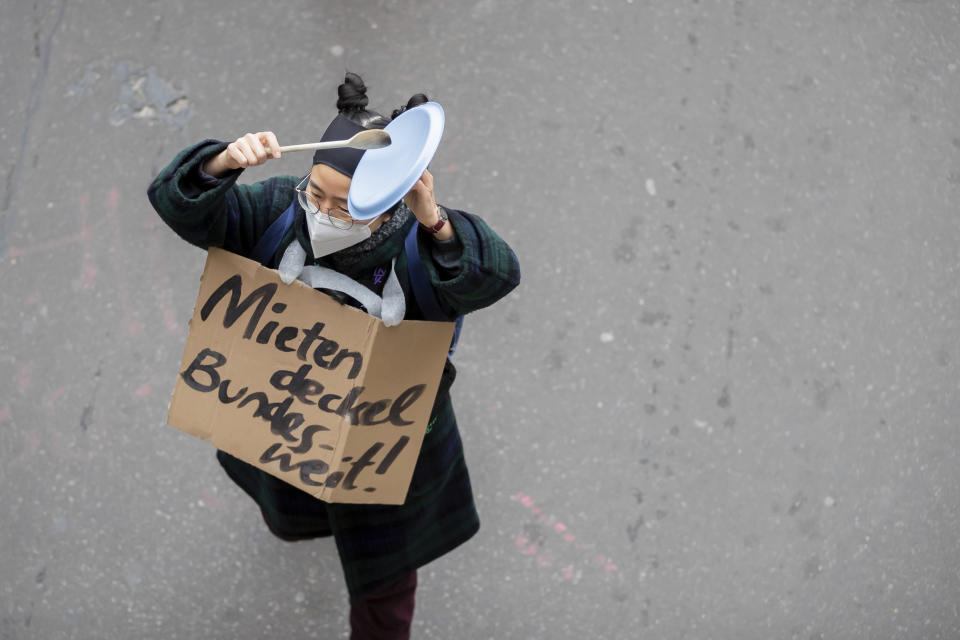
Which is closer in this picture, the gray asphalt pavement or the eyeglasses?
the eyeglasses

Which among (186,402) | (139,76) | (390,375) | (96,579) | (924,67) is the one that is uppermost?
(924,67)

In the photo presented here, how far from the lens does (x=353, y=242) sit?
63.0 inches

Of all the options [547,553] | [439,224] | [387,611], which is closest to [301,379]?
[439,224]

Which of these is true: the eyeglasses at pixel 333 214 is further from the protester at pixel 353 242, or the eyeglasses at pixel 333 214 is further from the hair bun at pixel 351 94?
the hair bun at pixel 351 94

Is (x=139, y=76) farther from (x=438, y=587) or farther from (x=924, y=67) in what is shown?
(x=924, y=67)

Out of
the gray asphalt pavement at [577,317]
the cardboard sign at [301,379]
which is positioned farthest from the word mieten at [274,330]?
the gray asphalt pavement at [577,317]

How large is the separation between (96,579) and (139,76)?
1.36 metres

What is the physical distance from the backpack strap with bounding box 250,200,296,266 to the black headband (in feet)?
0.47

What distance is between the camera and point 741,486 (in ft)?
8.72

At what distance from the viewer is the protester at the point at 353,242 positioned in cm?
152

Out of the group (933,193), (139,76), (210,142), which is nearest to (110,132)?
(139,76)

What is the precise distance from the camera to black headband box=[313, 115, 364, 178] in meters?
1.53

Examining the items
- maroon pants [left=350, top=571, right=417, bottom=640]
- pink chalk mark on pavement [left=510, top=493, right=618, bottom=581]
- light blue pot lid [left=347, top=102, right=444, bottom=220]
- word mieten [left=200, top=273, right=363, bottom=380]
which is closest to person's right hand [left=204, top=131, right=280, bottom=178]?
light blue pot lid [left=347, top=102, right=444, bottom=220]

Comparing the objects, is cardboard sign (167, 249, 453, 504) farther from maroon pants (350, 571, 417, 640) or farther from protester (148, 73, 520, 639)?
maroon pants (350, 571, 417, 640)
